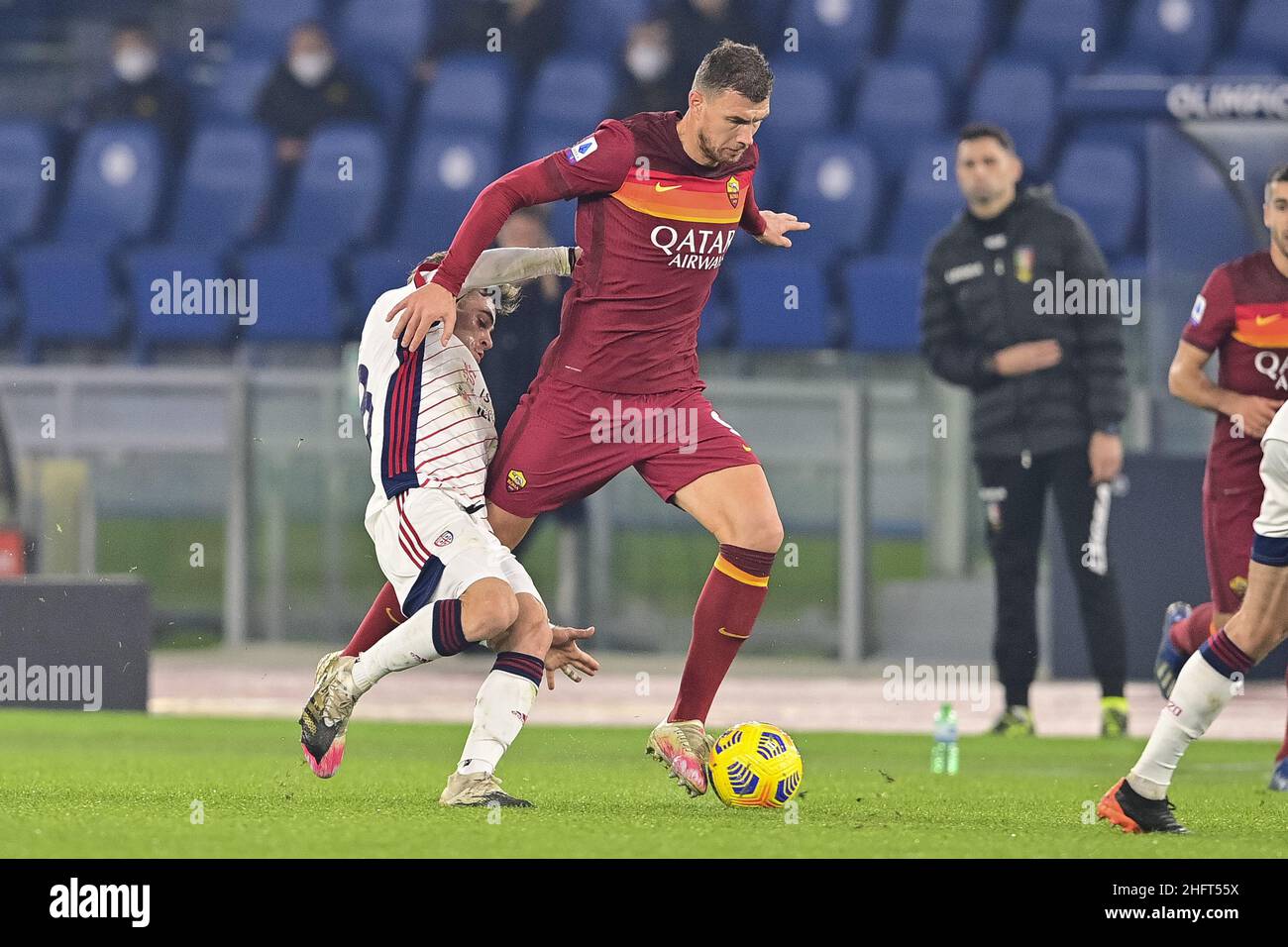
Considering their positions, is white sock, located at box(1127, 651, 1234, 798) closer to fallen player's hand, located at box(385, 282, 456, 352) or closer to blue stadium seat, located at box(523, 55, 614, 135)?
fallen player's hand, located at box(385, 282, 456, 352)

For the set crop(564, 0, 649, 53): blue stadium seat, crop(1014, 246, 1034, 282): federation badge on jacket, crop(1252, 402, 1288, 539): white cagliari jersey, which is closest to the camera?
crop(1252, 402, 1288, 539): white cagliari jersey

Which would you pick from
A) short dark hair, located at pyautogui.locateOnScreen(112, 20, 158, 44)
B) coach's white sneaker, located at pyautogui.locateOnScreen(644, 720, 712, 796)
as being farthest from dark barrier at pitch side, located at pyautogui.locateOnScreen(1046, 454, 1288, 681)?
short dark hair, located at pyautogui.locateOnScreen(112, 20, 158, 44)

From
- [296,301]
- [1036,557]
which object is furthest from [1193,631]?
[296,301]

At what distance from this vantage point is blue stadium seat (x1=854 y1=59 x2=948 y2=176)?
1220cm

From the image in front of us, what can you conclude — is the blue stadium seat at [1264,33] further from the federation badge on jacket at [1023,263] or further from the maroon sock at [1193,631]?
the maroon sock at [1193,631]

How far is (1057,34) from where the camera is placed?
1274cm

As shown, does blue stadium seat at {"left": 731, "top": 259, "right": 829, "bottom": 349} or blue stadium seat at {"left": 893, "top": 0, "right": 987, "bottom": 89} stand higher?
blue stadium seat at {"left": 893, "top": 0, "right": 987, "bottom": 89}

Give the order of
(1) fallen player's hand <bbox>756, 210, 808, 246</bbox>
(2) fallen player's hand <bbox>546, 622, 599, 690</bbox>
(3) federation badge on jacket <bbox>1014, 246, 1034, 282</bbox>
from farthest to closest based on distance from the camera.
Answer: (3) federation badge on jacket <bbox>1014, 246, 1034, 282</bbox>
(1) fallen player's hand <bbox>756, 210, 808, 246</bbox>
(2) fallen player's hand <bbox>546, 622, 599, 690</bbox>

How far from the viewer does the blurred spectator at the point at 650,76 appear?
11.6 meters

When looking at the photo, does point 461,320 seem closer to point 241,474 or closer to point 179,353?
point 241,474

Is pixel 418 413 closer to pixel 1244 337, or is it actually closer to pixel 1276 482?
pixel 1276 482

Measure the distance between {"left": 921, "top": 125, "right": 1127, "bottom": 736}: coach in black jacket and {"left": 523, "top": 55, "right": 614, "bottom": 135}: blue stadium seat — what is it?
14.7 ft

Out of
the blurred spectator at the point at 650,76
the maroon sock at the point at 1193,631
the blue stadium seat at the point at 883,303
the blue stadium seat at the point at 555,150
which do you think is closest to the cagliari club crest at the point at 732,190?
the maroon sock at the point at 1193,631

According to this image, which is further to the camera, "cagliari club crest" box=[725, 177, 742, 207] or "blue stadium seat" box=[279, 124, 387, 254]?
"blue stadium seat" box=[279, 124, 387, 254]
